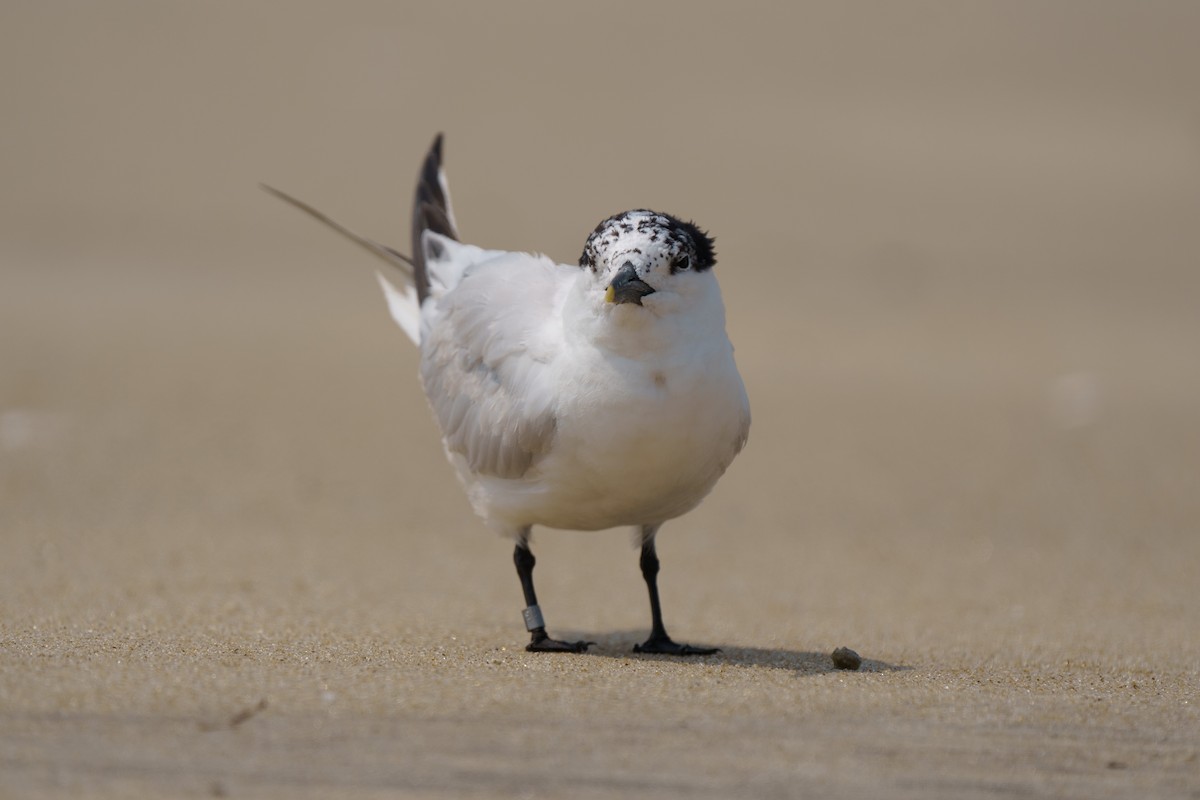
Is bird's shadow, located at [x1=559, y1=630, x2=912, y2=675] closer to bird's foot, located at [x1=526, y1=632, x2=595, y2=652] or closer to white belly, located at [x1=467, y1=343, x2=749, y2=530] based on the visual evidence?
bird's foot, located at [x1=526, y1=632, x2=595, y2=652]

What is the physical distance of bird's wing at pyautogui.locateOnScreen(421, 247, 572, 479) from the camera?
4.53m

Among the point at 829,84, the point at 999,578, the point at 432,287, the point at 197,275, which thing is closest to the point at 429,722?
the point at 432,287

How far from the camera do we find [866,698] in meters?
3.83

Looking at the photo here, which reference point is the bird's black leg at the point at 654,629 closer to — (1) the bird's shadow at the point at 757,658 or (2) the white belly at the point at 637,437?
(1) the bird's shadow at the point at 757,658

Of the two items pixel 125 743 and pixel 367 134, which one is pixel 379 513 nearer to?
pixel 125 743

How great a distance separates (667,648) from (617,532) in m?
2.97

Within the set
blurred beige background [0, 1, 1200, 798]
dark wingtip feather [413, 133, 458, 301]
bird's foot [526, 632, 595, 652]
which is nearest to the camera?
blurred beige background [0, 1, 1200, 798]

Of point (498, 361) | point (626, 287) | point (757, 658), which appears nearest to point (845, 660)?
point (757, 658)

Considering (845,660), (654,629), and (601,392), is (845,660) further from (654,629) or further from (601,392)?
(601,392)

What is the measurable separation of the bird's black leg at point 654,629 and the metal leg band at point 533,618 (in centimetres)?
34

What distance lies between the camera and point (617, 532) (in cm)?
785

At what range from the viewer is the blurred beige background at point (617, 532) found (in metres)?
3.38

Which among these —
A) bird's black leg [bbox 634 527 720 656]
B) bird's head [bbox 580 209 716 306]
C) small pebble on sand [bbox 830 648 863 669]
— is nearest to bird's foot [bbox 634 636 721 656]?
bird's black leg [bbox 634 527 720 656]

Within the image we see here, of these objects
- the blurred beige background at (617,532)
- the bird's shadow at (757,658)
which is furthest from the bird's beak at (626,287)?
the bird's shadow at (757,658)
